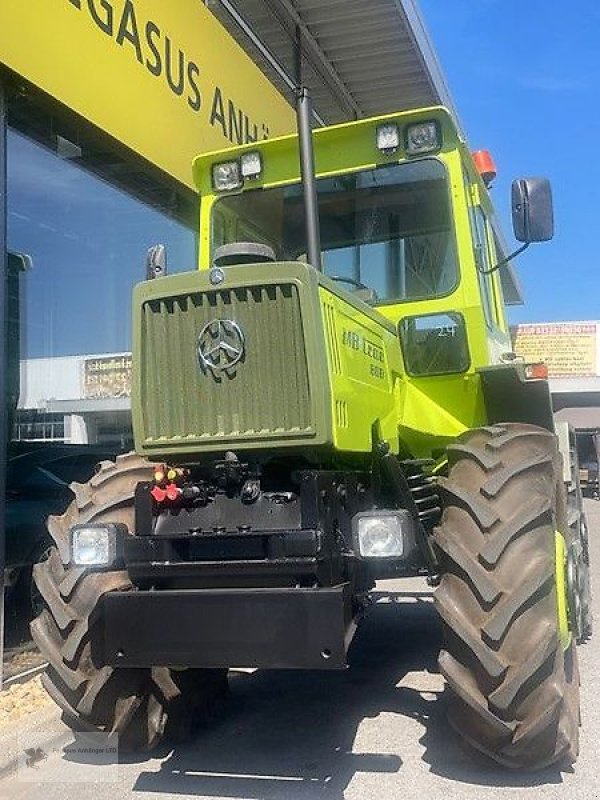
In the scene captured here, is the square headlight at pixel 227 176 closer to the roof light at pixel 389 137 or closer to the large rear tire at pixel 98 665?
the roof light at pixel 389 137

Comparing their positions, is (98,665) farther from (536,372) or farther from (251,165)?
(251,165)

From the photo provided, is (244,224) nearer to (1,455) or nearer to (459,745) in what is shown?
(1,455)

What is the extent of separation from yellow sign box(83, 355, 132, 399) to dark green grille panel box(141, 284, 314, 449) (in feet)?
10.0

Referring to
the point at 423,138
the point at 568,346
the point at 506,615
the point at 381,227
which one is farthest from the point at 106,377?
the point at 568,346

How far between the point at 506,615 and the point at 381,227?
246 cm

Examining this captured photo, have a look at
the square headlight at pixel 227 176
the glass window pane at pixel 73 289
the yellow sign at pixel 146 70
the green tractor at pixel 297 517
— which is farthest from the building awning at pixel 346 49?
the green tractor at pixel 297 517

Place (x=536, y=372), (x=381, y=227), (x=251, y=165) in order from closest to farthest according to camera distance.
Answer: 1. (x=536, y=372)
2. (x=381, y=227)
3. (x=251, y=165)

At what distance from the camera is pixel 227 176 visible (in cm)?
554

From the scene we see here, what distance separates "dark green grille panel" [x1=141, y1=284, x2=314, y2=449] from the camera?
3.92m

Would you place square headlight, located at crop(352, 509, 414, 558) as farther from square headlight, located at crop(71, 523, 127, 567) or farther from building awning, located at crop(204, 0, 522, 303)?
building awning, located at crop(204, 0, 522, 303)

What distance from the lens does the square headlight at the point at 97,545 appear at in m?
4.03

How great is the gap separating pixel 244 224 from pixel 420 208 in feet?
3.62

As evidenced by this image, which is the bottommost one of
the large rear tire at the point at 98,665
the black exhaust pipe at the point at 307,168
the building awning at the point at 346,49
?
the large rear tire at the point at 98,665

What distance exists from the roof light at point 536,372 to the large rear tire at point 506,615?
1.06 m
